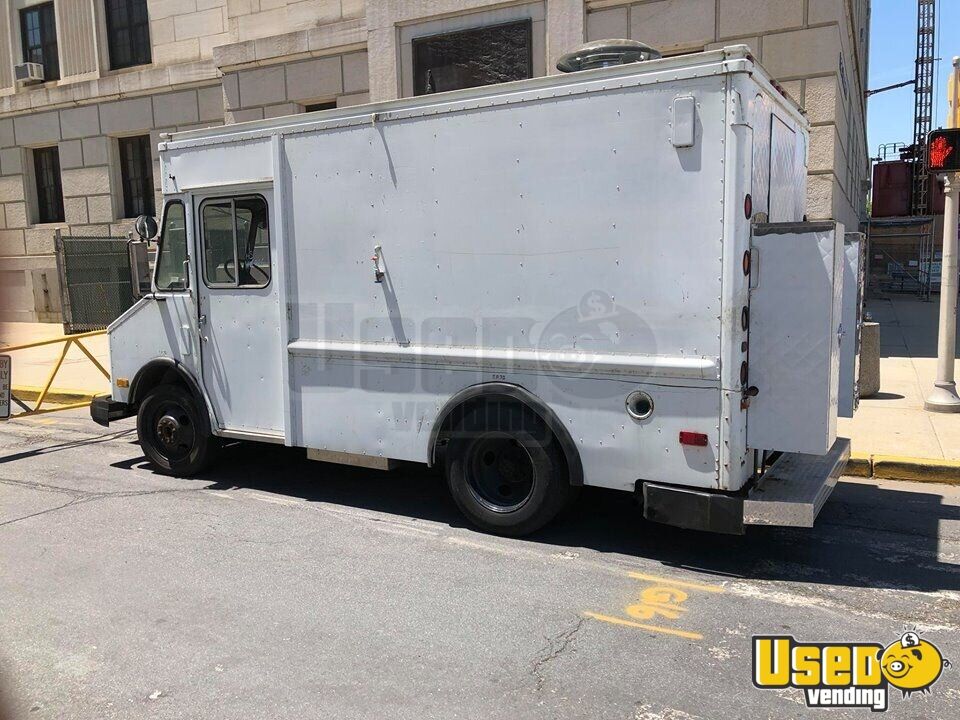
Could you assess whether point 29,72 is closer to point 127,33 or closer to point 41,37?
point 41,37

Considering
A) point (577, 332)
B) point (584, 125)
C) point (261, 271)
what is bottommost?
point (577, 332)

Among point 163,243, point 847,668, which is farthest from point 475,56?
point 847,668

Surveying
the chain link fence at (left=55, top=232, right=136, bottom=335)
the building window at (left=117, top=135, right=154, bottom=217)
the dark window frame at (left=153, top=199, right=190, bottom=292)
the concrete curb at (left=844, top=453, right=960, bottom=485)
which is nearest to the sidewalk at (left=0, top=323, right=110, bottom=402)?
the chain link fence at (left=55, top=232, right=136, bottom=335)

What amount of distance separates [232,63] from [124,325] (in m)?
10.9

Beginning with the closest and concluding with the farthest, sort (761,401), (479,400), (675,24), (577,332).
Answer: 1. (761,401)
2. (577,332)
3. (479,400)
4. (675,24)

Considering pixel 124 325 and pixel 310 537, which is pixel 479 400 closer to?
pixel 310 537

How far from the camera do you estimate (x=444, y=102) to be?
5492mm

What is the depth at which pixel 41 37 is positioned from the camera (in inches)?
841

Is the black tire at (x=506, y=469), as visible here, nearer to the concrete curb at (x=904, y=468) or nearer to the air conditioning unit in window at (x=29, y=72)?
the concrete curb at (x=904, y=468)

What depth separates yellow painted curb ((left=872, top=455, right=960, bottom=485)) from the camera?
6.96m

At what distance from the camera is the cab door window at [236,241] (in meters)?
6.54

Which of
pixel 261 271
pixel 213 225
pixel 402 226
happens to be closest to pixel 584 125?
pixel 402 226

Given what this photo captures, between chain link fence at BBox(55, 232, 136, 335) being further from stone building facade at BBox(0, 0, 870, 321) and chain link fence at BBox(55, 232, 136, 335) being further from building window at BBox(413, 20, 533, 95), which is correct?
building window at BBox(413, 20, 533, 95)

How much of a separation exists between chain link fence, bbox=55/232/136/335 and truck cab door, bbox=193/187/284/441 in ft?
44.1
